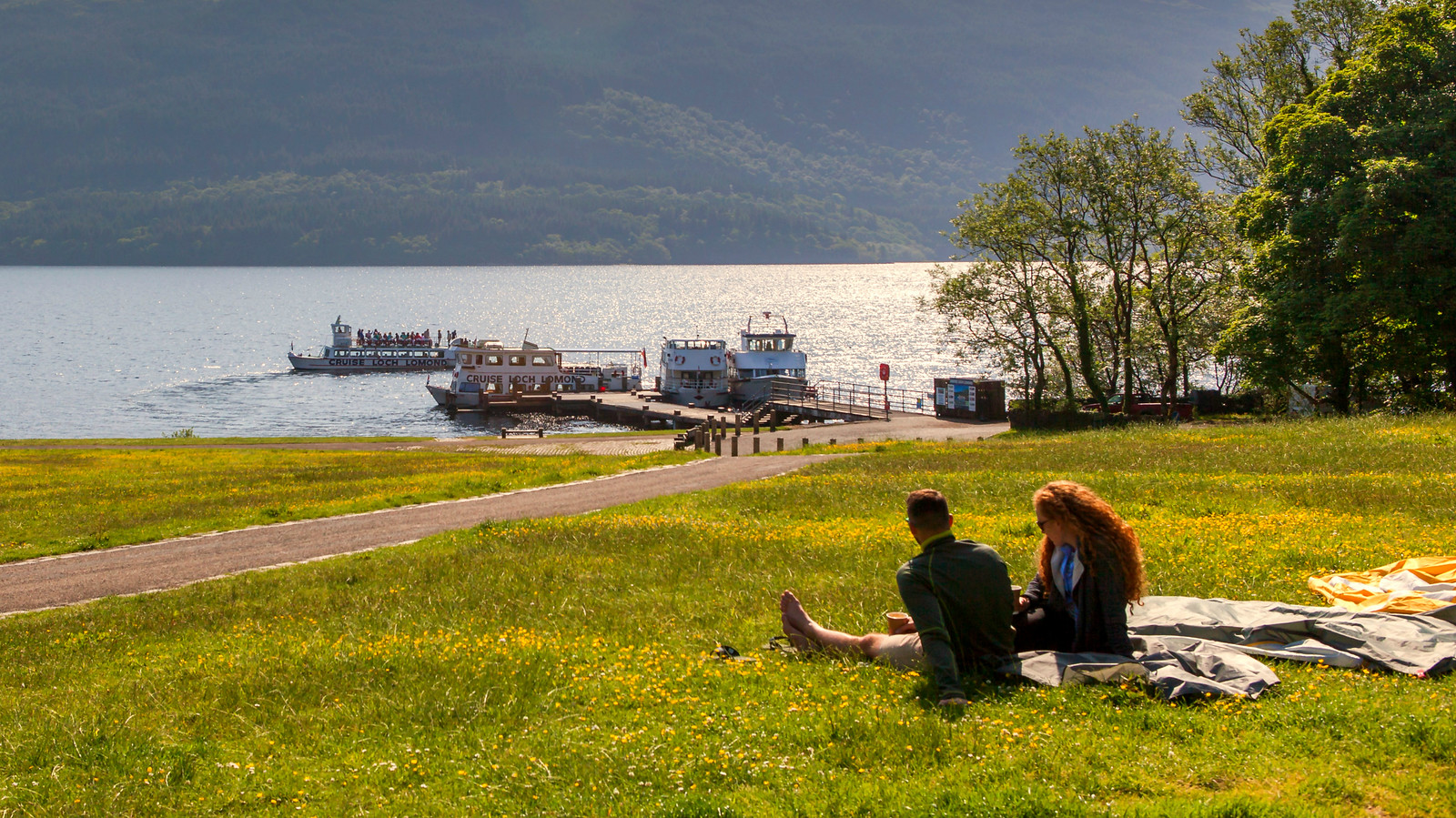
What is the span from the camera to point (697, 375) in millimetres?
80875

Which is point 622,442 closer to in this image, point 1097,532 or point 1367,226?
point 1367,226

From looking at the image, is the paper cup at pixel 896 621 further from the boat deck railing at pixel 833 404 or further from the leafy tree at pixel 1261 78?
the boat deck railing at pixel 833 404

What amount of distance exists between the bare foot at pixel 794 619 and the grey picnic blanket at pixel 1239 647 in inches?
70.0

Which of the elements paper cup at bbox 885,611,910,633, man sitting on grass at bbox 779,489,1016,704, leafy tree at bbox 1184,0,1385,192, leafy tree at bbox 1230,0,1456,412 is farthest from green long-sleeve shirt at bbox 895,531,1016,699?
leafy tree at bbox 1184,0,1385,192

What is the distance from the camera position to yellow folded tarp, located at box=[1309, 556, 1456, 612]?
867 cm

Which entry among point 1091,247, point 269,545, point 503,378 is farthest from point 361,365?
point 269,545

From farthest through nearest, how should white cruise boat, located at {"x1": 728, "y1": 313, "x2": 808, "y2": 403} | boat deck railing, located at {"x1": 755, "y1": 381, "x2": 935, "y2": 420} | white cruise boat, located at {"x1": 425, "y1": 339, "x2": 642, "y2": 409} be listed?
1. white cruise boat, located at {"x1": 425, "y1": 339, "x2": 642, "y2": 409}
2. white cruise boat, located at {"x1": 728, "y1": 313, "x2": 808, "y2": 403}
3. boat deck railing, located at {"x1": 755, "y1": 381, "x2": 935, "y2": 420}

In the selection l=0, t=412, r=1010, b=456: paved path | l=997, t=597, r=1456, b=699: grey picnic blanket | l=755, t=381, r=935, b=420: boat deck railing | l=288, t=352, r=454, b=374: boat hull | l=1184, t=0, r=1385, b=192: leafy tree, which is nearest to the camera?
l=997, t=597, r=1456, b=699: grey picnic blanket

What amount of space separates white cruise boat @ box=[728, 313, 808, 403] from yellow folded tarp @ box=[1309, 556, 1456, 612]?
6524 centimetres

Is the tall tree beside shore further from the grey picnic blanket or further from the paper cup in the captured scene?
the paper cup

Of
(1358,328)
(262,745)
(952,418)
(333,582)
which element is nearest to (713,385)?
(952,418)

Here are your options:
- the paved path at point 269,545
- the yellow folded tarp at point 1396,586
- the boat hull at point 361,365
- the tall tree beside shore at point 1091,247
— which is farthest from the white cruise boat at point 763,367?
the yellow folded tarp at point 1396,586

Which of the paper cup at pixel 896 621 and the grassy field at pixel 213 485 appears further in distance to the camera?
the grassy field at pixel 213 485

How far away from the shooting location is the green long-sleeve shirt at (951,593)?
291 inches
